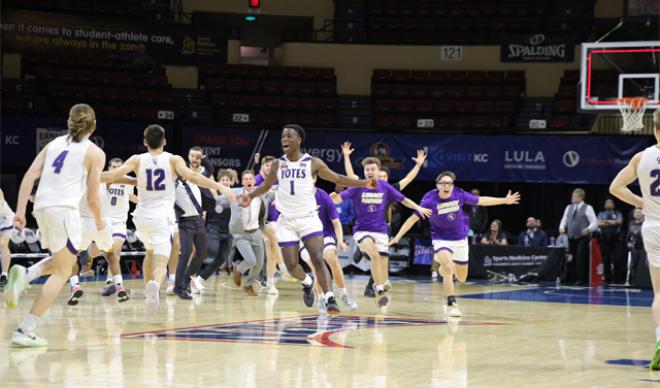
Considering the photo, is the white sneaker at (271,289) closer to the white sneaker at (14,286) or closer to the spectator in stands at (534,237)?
the white sneaker at (14,286)

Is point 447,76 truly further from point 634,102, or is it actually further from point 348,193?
point 348,193

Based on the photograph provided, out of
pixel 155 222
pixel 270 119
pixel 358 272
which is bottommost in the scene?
pixel 358 272

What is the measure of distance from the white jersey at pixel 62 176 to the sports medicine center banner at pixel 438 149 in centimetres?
1578

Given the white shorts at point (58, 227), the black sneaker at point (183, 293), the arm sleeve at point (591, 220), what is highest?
the white shorts at point (58, 227)

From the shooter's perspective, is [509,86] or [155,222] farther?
[509,86]

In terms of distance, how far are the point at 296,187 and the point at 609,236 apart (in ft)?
40.9

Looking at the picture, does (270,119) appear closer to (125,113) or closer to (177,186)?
(125,113)

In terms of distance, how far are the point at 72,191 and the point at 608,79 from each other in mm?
21307

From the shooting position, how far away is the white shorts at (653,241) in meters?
7.82

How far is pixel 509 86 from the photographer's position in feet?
90.7

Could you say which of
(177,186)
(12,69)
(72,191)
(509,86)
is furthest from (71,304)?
(509,86)

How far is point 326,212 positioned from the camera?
12.6m

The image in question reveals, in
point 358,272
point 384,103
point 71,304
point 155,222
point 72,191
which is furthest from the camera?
point 384,103

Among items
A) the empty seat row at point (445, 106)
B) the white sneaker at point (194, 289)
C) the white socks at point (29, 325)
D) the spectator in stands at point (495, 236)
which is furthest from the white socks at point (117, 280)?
the empty seat row at point (445, 106)
